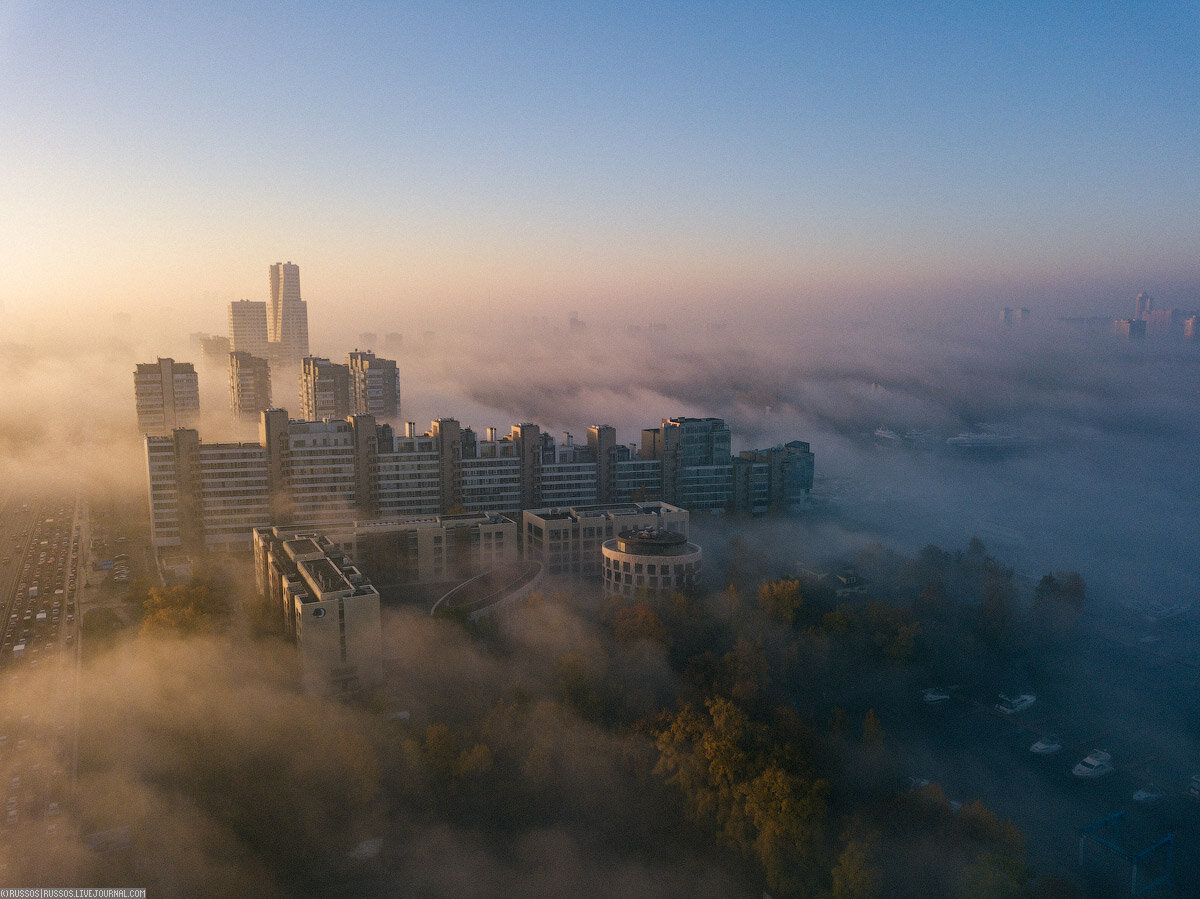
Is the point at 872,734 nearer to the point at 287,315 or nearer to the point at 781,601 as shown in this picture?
the point at 781,601

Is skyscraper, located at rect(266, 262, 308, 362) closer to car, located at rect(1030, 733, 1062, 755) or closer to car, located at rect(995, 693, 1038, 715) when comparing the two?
car, located at rect(995, 693, 1038, 715)

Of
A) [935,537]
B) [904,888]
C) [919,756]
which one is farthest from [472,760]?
[935,537]

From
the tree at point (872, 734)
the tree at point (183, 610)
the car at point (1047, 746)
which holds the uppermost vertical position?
the tree at point (183, 610)

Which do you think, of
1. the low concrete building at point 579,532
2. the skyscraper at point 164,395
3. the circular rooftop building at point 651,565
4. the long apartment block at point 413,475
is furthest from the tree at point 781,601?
the skyscraper at point 164,395

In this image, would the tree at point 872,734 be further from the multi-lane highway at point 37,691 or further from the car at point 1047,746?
the multi-lane highway at point 37,691

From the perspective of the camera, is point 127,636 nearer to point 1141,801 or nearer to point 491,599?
point 491,599

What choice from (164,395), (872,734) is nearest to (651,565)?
(872,734)

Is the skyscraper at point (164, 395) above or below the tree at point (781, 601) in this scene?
above
